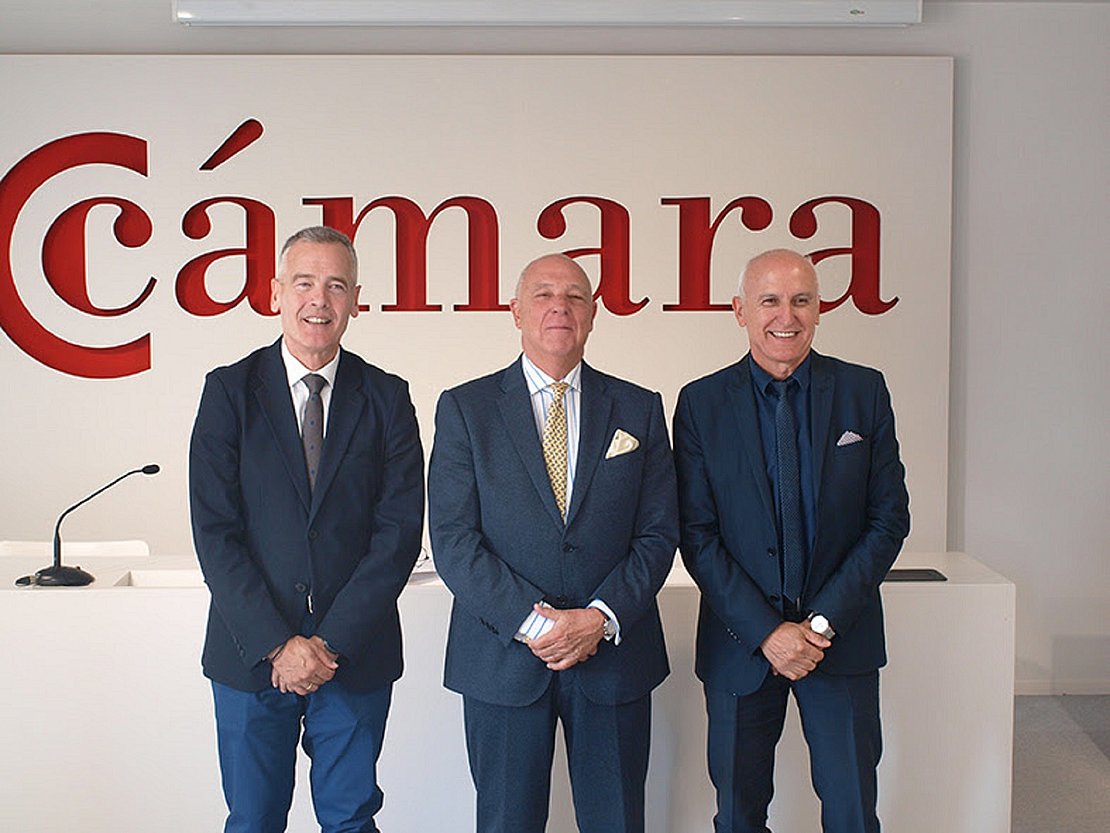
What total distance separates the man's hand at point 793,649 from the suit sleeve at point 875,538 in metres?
0.06

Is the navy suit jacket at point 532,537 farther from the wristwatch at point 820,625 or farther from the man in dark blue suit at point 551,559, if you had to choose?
the wristwatch at point 820,625

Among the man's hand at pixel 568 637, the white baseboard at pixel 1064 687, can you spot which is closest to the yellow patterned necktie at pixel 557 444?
the man's hand at pixel 568 637

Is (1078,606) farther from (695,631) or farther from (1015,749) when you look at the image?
(695,631)

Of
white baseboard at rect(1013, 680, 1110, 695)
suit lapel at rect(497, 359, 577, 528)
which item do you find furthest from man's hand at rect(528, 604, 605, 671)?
white baseboard at rect(1013, 680, 1110, 695)

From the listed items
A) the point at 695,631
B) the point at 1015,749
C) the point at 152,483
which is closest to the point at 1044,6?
the point at 1015,749

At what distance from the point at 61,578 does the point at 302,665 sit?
4.09 feet

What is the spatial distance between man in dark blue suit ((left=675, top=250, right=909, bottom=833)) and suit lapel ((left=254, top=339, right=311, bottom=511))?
0.87 meters

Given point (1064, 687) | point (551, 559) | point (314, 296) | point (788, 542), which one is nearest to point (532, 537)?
point (551, 559)

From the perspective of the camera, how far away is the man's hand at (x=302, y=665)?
8.88ft

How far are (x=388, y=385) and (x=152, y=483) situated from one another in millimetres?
3048

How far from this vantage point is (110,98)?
5.49 metres

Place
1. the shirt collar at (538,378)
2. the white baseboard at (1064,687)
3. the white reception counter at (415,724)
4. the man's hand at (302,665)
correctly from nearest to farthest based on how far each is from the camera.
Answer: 1. the man's hand at (302,665)
2. the shirt collar at (538,378)
3. the white reception counter at (415,724)
4. the white baseboard at (1064,687)

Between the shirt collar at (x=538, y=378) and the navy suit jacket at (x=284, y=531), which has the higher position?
the shirt collar at (x=538, y=378)

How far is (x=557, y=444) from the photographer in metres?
2.89
